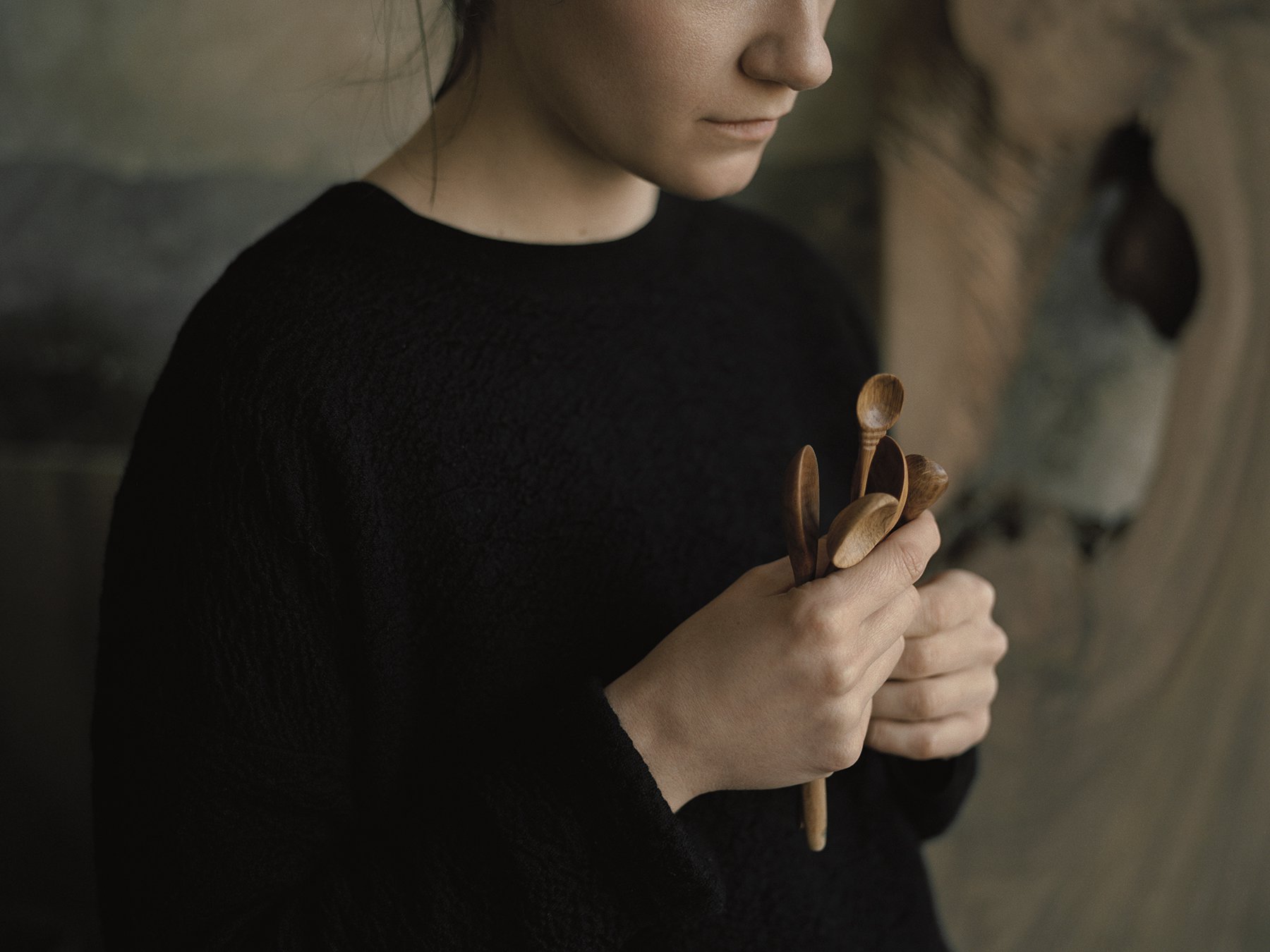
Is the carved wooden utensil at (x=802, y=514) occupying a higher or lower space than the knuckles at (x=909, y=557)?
higher

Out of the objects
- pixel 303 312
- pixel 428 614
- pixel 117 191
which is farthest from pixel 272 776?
pixel 117 191

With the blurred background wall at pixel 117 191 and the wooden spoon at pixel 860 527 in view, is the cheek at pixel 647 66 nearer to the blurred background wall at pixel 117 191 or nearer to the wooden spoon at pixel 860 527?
the wooden spoon at pixel 860 527

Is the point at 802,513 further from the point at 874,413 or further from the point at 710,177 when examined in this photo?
the point at 710,177

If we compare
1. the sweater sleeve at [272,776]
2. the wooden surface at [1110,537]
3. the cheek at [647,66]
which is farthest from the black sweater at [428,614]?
the wooden surface at [1110,537]

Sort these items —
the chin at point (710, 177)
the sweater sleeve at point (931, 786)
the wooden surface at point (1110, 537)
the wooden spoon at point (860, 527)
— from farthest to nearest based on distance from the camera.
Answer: the wooden surface at point (1110, 537), the sweater sleeve at point (931, 786), the chin at point (710, 177), the wooden spoon at point (860, 527)

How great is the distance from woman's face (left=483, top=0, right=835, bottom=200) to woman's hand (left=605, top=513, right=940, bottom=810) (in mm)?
200

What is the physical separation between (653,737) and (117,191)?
732mm

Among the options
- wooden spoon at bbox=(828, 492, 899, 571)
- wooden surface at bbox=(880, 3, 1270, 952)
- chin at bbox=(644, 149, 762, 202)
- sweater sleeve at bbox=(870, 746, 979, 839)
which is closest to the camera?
wooden spoon at bbox=(828, 492, 899, 571)

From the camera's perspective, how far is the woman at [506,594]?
0.42 metres

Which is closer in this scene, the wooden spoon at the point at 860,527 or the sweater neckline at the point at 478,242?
the wooden spoon at the point at 860,527

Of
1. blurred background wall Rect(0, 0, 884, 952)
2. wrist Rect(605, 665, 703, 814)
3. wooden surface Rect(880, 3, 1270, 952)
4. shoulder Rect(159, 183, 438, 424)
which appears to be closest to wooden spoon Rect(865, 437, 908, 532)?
wrist Rect(605, 665, 703, 814)

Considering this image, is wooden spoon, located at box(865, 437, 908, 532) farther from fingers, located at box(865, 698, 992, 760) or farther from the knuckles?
fingers, located at box(865, 698, 992, 760)

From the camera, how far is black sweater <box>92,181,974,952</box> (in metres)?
0.43

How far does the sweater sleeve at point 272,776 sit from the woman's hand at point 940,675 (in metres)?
0.16
